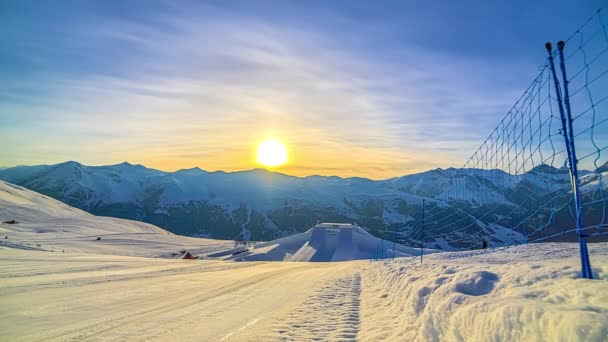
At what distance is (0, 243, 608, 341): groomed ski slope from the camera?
4528 millimetres

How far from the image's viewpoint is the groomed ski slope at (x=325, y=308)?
14.9 ft

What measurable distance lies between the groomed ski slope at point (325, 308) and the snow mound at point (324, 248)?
41.2 meters

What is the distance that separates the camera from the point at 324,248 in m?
65.3

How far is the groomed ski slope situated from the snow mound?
135ft

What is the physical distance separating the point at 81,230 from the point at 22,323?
66.9 meters

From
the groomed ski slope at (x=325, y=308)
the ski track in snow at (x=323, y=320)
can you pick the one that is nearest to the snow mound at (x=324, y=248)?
the groomed ski slope at (x=325, y=308)

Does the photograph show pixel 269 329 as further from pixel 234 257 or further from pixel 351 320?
pixel 234 257

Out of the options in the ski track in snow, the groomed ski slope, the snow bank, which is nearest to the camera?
the snow bank

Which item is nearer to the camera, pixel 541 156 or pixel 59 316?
pixel 59 316

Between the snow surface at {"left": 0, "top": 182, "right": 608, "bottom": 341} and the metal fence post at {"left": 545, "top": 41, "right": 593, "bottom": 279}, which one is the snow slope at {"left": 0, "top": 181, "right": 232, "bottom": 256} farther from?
the metal fence post at {"left": 545, "top": 41, "right": 593, "bottom": 279}

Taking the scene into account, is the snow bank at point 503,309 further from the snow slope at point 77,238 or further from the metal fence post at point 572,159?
the snow slope at point 77,238

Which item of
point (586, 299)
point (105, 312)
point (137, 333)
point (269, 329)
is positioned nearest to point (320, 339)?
point (269, 329)

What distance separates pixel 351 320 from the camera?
9.26m

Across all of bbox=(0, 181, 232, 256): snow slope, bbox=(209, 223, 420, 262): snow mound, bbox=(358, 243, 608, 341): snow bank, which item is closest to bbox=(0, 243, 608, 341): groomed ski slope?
bbox=(358, 243, 608, 341): snow bank
